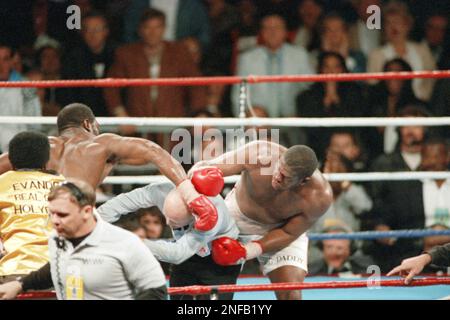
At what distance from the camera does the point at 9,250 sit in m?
3.27

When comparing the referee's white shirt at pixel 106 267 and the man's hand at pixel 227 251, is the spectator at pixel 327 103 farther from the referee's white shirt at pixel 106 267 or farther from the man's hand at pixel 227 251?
the referee's white shirt at pixel 106 267

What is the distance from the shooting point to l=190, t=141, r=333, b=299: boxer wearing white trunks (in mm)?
3789

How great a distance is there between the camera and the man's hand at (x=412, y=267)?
11.2 ft

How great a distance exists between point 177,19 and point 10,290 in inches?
131

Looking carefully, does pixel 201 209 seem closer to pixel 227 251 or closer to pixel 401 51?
pixel 227 251

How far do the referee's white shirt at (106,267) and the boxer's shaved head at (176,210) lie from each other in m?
0.46

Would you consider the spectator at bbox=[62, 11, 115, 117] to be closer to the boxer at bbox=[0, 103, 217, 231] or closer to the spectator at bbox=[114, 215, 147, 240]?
the spectator at bbox=[114, 215, 147, 240]

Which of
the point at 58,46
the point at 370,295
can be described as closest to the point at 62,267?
the point at 370,295

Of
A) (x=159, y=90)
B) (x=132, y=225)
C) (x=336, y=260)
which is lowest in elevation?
(x=336, y=260)

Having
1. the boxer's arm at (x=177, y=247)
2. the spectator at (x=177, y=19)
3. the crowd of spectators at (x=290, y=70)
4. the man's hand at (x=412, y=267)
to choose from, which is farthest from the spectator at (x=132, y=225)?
the man's hand at (x=412, y=267)

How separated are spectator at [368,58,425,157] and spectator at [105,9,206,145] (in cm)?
109

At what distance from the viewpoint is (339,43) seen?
19.9 ft

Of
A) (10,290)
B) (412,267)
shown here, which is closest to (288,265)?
(412,267)
